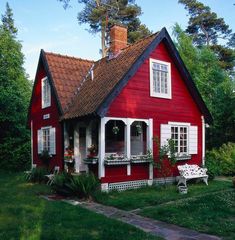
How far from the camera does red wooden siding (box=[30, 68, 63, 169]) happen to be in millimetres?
15672

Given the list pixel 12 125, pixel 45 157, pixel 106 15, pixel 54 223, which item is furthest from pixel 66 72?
pixel 106 15

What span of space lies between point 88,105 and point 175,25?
54.6 ft

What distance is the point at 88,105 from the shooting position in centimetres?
1306

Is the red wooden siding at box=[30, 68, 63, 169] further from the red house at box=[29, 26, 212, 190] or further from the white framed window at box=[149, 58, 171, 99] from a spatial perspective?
the white framed window at box=[149, 58, 171, 99]

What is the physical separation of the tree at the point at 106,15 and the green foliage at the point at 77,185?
A: 1983 centimetres

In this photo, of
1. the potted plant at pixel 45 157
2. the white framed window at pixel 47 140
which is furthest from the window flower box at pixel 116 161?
the potted plant at pixel 45 157

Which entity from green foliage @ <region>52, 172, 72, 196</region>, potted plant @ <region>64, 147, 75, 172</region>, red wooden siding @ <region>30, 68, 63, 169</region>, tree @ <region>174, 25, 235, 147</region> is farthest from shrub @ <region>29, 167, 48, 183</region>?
tree @ <region>174, 25, 235, 147</region>

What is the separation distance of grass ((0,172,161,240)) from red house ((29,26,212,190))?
319cm

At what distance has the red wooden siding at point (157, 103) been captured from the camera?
13.2 meters

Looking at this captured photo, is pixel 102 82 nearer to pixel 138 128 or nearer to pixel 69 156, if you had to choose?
pixel 138 128

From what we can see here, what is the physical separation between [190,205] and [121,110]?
500 cm

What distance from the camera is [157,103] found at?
567 inches

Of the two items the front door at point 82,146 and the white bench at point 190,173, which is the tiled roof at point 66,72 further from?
the white bench at point 190,173

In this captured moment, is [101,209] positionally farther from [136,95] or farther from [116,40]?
[116,40]
